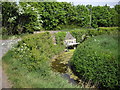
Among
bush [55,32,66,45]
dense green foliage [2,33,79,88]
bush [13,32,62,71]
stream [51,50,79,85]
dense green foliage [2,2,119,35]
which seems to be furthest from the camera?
dense green foliage [2,2,119,35]

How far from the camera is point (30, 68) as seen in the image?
16.5 feet

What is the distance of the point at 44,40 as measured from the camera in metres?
7.75

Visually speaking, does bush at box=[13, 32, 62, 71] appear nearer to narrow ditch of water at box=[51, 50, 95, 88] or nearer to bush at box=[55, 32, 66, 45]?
narrow ditch of water at box=[51, 50, 95, 88]

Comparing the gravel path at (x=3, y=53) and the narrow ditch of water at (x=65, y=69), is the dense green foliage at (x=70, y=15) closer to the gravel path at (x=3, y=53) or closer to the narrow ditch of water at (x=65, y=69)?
the narrow ditch of water at (x=65, y=69)

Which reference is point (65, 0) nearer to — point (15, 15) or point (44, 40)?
point (15, 15)

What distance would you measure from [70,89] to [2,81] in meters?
1.76

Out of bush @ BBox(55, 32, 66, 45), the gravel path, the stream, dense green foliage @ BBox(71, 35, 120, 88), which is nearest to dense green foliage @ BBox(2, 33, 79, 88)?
the gravel path

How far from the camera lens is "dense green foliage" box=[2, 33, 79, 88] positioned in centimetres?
364

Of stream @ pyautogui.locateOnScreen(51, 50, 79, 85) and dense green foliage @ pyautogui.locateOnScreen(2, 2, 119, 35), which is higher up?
dense green foliage @ pyautogui.locateOnScreen(2, 2, 119, 35)

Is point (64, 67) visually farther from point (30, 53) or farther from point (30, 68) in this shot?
point (30, 68)

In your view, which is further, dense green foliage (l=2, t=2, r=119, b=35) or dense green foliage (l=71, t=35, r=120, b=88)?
dense green foliage (l=2, t=2, r=119, b=35)

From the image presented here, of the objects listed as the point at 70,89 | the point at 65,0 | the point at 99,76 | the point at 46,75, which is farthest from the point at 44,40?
the point at 65,0

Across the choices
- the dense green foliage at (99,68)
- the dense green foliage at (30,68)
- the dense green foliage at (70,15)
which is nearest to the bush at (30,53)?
the dense green foliage at (30,68)

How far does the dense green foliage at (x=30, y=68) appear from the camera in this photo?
3637 millimetres
